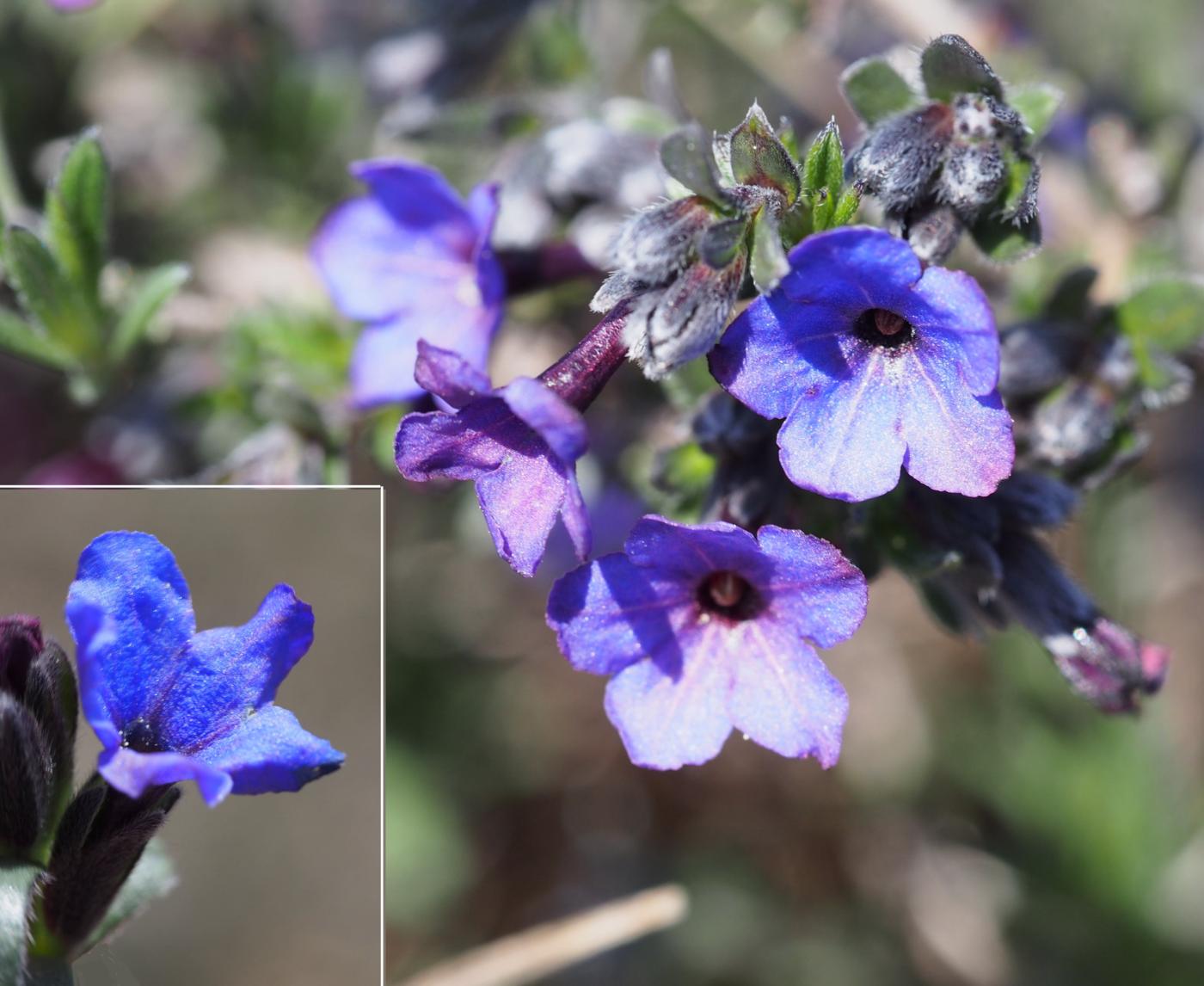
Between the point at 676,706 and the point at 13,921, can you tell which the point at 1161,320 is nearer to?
the point at 676,706

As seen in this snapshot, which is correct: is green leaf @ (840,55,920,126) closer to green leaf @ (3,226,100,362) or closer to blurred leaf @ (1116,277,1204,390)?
blurred leaf @ (1116,277,1204,390)

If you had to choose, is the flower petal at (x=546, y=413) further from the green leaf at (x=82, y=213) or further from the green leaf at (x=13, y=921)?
the green leaf at (x=82, y=213)

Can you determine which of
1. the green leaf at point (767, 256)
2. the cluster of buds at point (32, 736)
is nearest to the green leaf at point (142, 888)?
the cluster of buds at point (32, 736)

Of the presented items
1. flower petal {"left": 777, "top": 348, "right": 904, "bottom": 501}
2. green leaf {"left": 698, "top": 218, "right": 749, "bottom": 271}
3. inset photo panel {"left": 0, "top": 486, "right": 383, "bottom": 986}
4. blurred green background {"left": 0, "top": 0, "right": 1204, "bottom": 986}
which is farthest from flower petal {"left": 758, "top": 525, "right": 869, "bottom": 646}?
blurred green background {"left": 0, "top": 0, "right": 1204, "bottom": 986}

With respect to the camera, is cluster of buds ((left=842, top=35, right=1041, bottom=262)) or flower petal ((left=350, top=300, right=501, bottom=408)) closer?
cluster of buds ((left=842, top=35, right=1041, bottom=262))

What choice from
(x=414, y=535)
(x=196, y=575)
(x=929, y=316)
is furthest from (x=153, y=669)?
(x=414, y=535)

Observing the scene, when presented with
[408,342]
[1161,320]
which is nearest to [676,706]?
[408,342]

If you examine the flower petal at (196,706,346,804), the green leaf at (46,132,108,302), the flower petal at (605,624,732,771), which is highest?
the flower petal at (196,706,346,804)
